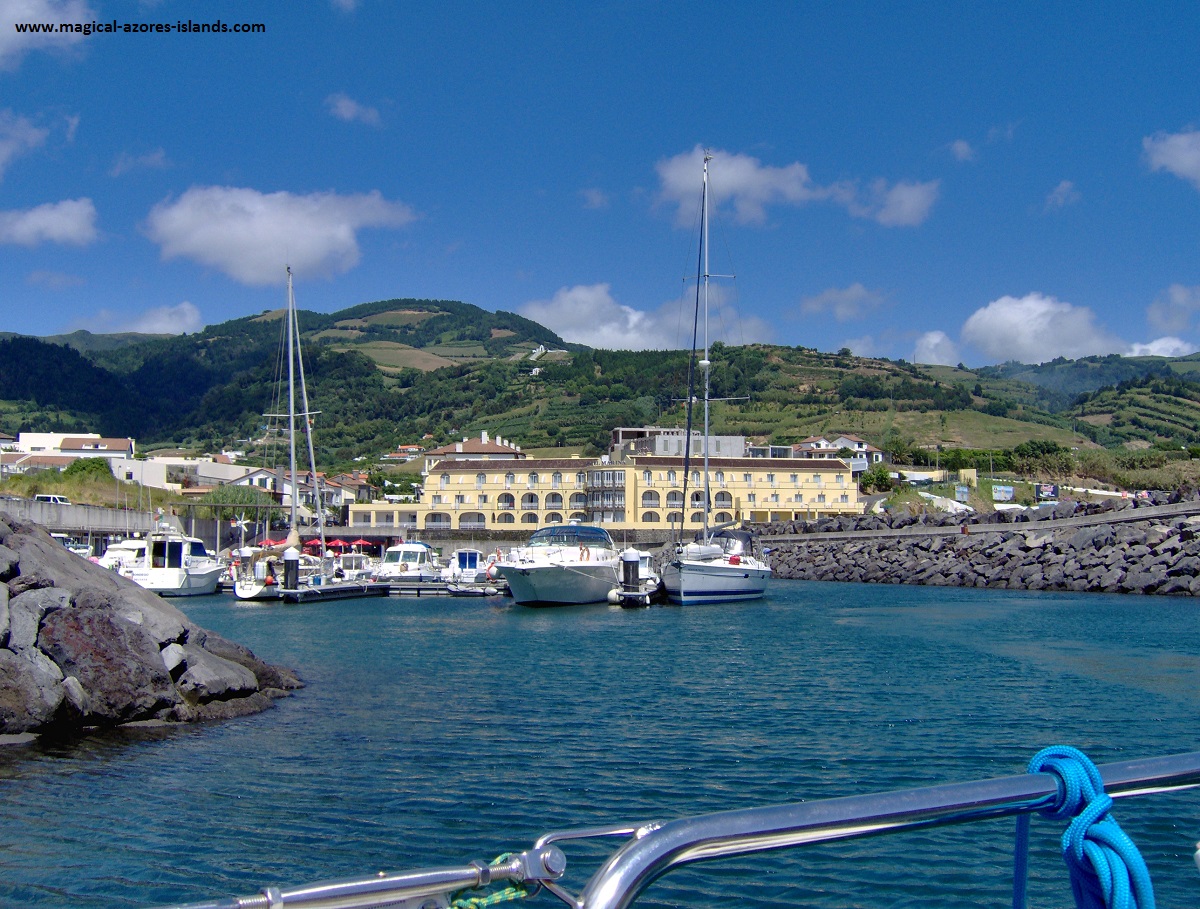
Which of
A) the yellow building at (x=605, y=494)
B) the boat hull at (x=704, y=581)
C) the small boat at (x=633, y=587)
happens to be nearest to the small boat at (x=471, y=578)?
the small boat at (x=633, y=587)

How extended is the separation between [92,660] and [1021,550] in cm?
4834

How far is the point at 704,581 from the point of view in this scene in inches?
1598

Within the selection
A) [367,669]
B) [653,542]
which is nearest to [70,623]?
[367,669]

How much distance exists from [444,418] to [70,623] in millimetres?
184045

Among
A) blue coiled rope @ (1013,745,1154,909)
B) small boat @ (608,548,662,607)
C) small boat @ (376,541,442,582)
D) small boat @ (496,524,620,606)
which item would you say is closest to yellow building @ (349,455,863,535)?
small boat @ (376,541,442,582)

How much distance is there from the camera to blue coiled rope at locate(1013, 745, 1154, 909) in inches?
99.0

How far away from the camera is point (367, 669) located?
2184 cm

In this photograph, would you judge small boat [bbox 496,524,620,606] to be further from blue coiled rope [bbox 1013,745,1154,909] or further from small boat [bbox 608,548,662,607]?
blue coiled rope [bbox 1013,745,1154,909]

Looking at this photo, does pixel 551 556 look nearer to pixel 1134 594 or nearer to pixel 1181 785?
pixel 1134 594

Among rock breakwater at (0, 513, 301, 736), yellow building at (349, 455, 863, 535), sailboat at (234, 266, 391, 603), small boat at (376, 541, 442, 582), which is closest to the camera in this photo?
rock breakwater at (0, 513, 301, 736)

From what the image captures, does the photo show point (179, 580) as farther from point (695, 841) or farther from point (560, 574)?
point (695, 841)

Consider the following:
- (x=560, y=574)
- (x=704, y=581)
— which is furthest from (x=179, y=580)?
(x=704, y=581)

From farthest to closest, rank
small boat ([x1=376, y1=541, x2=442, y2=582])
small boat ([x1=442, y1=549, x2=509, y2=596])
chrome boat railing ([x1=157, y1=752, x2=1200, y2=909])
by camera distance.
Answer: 1. small boat ([x1=376, y1=541, x2=442, y2=582])
2. small boat ([x1=442, y1=549, x2=509, y2=596])
3. chrome boat railing ([x1=157, y1=752, x2=1200, y2=909])

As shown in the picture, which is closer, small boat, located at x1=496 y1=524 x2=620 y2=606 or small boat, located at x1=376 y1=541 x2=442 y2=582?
small boat, located at x1=496 y1=524 x2=620 y2=606
